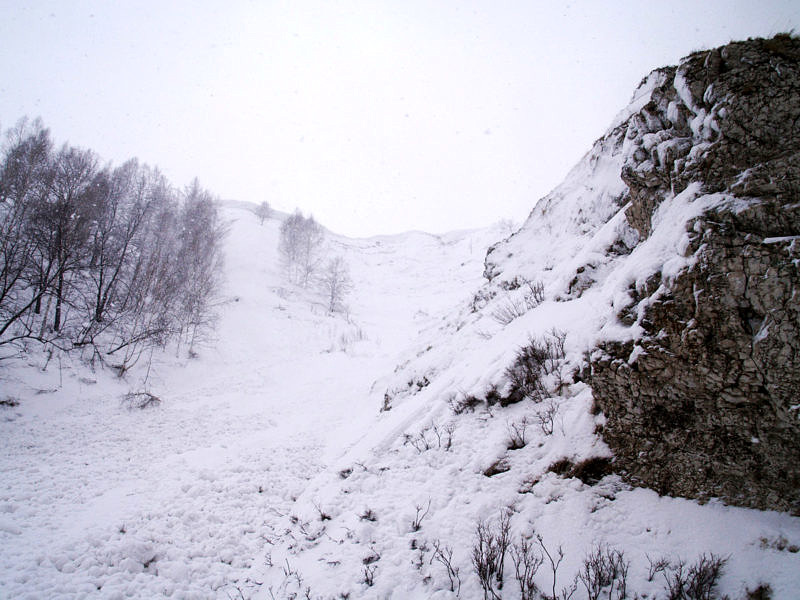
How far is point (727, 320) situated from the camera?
245 centimetres

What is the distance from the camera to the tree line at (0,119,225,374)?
11812mm

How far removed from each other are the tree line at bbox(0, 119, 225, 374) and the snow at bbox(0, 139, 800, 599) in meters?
2.34

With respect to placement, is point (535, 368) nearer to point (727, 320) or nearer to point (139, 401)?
point (727, 320)

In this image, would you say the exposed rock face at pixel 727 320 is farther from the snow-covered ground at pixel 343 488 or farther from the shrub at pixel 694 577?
the shrub at pixel 694 577

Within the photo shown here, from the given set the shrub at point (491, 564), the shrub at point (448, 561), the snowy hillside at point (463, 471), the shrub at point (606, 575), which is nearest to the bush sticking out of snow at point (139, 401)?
the snowy hillside at point (463, 471)

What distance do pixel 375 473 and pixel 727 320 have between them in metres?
4.50

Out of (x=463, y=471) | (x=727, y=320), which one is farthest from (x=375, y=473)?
(x=727, y=320)

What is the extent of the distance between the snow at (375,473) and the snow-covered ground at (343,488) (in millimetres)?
24

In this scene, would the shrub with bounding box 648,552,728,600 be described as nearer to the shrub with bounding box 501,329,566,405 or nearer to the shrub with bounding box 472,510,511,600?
the shrub with bounding box 472,510,511,600

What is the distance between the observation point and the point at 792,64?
2.61m

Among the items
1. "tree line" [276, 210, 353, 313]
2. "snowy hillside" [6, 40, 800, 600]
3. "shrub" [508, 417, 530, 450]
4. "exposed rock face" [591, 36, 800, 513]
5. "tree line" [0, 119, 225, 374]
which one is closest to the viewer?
"exposed rock face" [591, 36, 800, 513]

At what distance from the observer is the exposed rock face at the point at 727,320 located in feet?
7.52

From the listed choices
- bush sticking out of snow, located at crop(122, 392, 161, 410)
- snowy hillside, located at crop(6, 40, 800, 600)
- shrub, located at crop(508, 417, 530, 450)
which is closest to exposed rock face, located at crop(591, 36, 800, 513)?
snowy hillside, located at crop(6, 40, 800, 600)

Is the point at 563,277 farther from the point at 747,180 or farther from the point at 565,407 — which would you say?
the point at 747,180
